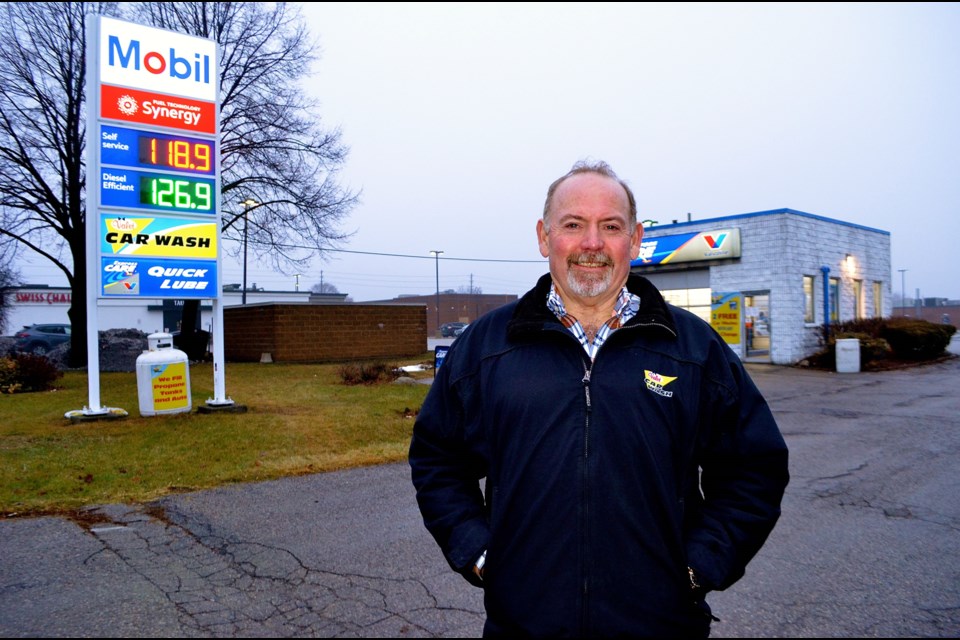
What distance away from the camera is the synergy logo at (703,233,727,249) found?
77.2ft

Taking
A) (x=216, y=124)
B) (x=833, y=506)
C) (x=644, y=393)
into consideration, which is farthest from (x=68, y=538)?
(x=216, y=124)

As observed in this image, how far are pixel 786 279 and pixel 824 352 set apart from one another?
103 inches

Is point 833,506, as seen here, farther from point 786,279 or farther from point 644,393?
point 786,279

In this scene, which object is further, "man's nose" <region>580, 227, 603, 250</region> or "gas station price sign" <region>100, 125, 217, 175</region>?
"gas station price sign" <region>100, 125, 217, 175</region>

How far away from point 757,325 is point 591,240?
75.2 ft

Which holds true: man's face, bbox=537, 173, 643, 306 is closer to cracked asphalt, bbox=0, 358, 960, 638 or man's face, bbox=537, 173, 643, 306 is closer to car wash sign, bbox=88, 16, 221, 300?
cracked asphalt, bbox=0, 358, 960, 638

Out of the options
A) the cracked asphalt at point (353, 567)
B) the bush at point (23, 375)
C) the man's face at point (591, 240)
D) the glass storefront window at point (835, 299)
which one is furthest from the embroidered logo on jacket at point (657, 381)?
the glass storefront window at point (835, 299)

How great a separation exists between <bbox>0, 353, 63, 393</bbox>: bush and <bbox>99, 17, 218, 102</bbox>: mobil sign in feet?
27.3

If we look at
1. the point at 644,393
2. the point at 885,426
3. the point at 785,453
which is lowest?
the point at 885,426

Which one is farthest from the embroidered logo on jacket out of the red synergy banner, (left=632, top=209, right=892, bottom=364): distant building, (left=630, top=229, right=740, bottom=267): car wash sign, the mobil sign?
(left=632, top=209, right=892, bottom=364): distant building

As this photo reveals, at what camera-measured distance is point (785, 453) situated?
224cm

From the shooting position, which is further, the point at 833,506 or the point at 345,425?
the point at 345,425

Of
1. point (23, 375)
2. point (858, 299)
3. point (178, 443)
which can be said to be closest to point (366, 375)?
point (23, 375)

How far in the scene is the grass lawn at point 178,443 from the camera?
6961 millimetres
